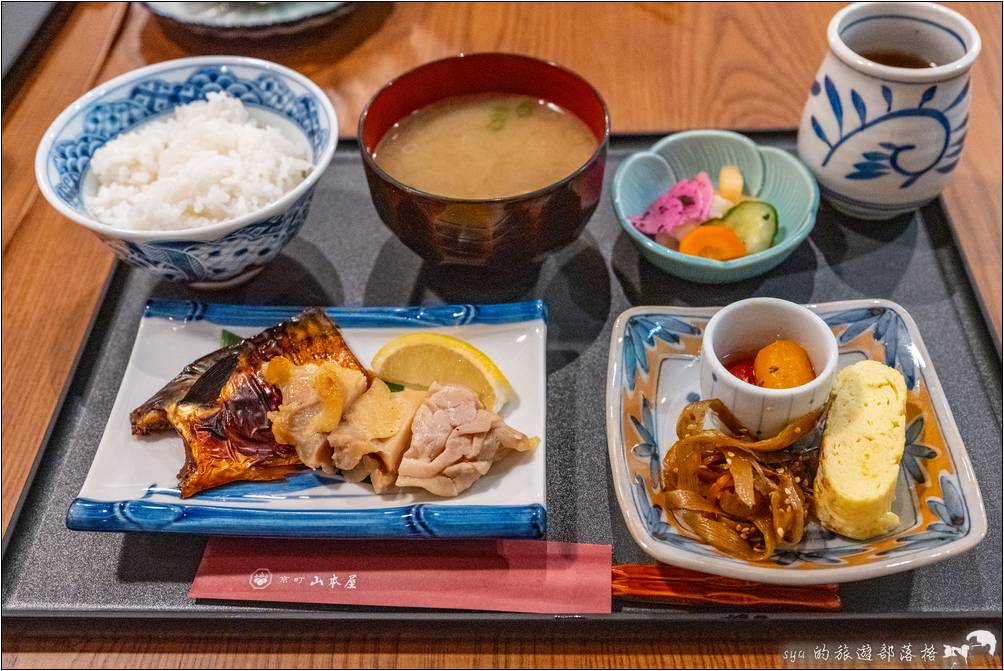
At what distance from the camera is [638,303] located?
1761 mm

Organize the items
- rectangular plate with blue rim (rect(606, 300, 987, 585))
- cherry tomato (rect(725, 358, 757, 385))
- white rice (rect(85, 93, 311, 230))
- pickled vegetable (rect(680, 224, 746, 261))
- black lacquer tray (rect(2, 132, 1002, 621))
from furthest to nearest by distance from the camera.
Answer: pickled vegetable (rect(680, 224, 746, 261))
white rice (rect(85, 93, 311, 230))
cherry tomato (rect(725, 358, 757, 385))
black lacquer tray (rect(2, 132, 1002, 621))
rectangular plate with blue rim (rect(606, 300, 987, 585))

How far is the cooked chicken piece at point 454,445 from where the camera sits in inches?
51.7

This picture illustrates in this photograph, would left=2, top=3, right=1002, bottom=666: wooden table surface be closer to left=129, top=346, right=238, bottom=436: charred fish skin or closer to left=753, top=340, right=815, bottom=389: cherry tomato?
left=129, top=346, right=238, bottom=436: charred fish skin

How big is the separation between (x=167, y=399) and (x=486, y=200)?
73cm

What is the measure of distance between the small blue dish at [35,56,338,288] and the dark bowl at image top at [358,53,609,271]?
15cm

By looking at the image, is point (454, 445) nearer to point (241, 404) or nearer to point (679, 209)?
point (241, 404)

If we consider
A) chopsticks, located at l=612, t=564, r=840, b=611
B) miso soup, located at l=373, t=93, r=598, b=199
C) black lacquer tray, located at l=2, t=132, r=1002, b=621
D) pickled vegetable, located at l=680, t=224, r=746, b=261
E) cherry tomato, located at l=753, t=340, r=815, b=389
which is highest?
miso soup, located at l=373, t=93, r=598, b=199

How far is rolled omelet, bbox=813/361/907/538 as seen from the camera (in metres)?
1.21

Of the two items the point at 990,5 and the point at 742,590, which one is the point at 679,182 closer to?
the point at 742,590

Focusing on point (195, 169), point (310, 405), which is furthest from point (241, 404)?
point (195, 169)

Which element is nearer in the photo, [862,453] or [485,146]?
[862,453]

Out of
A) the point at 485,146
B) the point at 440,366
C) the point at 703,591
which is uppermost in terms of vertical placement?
the point at 485,146

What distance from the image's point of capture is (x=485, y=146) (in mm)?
1720

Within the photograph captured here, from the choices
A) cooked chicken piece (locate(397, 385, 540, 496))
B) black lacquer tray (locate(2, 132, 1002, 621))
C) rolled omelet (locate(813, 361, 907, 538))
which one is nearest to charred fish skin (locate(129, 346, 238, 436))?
black lacquer tray (locate(2, 132, 1002, 621))
